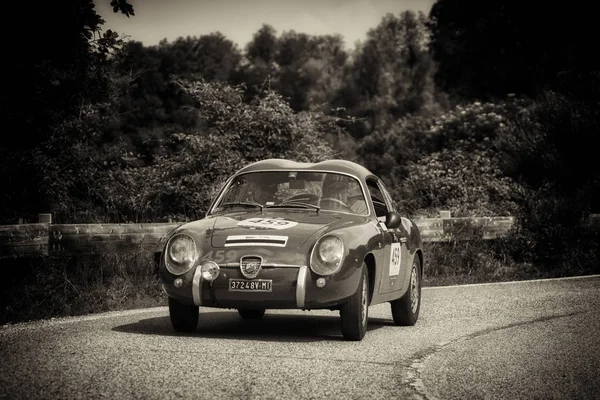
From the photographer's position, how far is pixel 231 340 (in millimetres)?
8320

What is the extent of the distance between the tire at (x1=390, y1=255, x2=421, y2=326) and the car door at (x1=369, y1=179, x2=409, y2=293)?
27cm

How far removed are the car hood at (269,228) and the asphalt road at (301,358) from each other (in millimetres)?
858

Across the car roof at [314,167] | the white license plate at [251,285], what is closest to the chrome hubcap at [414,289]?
the car roof at [314,167]

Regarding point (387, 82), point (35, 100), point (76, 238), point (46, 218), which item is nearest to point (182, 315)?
point (76, 238)

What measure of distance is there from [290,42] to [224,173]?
6100 centimetres

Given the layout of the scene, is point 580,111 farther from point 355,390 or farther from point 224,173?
point 355,390

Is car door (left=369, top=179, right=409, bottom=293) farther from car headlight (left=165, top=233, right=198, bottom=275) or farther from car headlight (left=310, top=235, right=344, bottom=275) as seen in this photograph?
car headlight (left=165, top=233, right=198, bottom=275)

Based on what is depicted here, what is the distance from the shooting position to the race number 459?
380 inches

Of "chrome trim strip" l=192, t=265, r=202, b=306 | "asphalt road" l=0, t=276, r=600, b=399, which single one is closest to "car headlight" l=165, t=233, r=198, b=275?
"chrome trim strip" l=192, t=265, r=202, b=306

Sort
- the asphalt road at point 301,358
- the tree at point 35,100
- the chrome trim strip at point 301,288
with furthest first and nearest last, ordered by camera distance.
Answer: the tree at point 35,100
the chrome trim strip at point 301,288
the asphalt road at point 301,358

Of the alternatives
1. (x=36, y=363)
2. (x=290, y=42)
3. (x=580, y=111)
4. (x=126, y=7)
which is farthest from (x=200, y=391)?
(x=290, y=42)

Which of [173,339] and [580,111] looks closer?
[173,339]

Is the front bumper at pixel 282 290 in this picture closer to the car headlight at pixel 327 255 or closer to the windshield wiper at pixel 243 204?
the car headlight at pixel 327 255

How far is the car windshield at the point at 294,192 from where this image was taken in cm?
963
